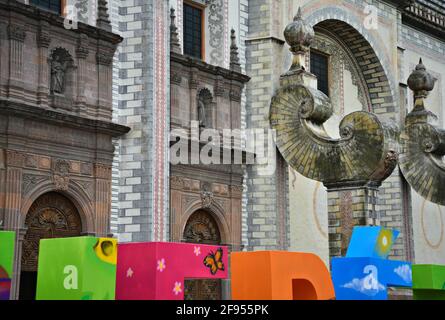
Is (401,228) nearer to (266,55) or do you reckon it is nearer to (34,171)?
(266,55)

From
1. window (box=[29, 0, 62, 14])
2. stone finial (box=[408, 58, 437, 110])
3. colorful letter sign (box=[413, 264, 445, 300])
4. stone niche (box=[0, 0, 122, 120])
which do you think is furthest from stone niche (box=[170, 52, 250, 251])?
colorful letter sign (box=[413, 264, 445, 300])

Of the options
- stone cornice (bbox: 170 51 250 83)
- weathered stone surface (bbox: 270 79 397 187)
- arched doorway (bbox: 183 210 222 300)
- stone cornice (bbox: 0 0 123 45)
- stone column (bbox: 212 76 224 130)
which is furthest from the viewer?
stone column (bbox: 212 76 224 130)

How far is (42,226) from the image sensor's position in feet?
62.3

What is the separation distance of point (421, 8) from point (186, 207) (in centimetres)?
1592

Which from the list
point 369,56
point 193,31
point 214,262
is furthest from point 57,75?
point 369,56

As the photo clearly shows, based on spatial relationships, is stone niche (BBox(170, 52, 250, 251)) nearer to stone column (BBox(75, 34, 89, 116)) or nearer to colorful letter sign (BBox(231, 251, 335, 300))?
stone column (BBox(75, 34, 89, 116))

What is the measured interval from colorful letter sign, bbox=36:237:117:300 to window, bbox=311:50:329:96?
17.5 metres

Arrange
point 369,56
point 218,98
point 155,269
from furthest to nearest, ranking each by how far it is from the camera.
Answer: point 369,56 → point 218,98 → point 155,269

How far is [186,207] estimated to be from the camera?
22.7m

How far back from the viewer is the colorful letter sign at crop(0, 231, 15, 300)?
1206 cm

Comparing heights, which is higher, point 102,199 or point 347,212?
point 102,199

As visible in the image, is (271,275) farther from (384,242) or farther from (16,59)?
(16,59)

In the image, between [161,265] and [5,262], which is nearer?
[5,262]

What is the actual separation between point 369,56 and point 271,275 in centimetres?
1836
